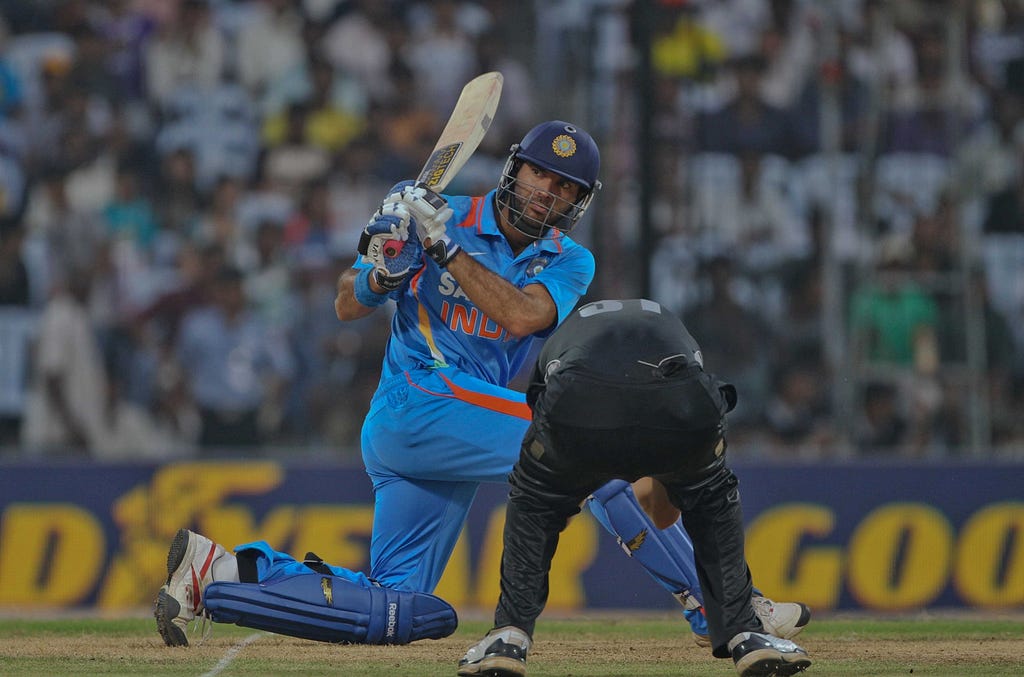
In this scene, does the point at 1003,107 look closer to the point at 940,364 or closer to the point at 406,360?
the point at 940,364

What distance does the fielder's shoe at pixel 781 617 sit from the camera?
5.68m

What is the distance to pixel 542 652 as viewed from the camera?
6.13m

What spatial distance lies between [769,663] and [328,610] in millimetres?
1604

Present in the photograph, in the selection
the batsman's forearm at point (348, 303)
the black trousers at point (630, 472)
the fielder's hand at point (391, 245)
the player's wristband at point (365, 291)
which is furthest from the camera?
the batsman's forearm at point (348, 303)

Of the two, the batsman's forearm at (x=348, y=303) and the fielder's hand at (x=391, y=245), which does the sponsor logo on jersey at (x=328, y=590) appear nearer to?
the batsman's forearm at (x=348, y=303)

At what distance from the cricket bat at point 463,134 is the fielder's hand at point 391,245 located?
35cm

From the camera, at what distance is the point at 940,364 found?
35.9ft

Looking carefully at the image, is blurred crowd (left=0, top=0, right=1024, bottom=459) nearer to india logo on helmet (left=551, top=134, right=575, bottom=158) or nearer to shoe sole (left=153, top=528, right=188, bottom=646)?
shoe sole (left=153, top=528, right=188, bottom=646)

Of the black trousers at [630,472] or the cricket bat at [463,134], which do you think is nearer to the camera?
the black trousers at [630,472]

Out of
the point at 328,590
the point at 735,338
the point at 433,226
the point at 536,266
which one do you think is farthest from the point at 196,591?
the point at 735,338

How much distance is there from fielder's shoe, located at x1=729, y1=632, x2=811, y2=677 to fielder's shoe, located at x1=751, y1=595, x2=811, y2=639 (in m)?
0.93

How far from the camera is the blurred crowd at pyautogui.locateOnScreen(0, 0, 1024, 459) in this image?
10758 millimetres

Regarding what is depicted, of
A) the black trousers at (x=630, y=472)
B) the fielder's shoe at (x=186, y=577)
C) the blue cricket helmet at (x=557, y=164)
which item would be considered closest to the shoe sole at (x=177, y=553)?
the fielder's shoe at (x=186, y=577)

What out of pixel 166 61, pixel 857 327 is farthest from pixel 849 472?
pixel 166 61
